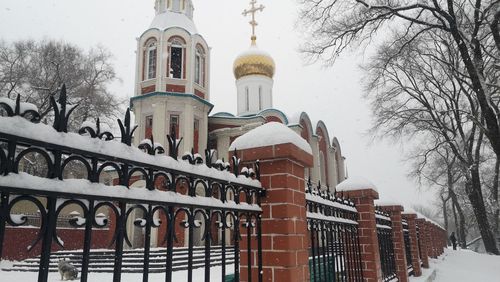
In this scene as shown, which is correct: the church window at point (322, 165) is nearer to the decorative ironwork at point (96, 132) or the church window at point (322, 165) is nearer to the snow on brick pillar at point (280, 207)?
the snow on brick pillar at point (280, 207)

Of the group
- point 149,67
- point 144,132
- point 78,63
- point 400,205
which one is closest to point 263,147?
point 400,205

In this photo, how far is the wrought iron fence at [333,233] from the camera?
339 cm

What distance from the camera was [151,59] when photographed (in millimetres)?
20484

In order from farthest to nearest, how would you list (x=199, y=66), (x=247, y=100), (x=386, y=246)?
1. (x=247, y=100)
2. (x=199, y=66)
3. (x=386, y=246)

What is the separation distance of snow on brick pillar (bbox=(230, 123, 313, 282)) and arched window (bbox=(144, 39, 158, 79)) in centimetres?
1822

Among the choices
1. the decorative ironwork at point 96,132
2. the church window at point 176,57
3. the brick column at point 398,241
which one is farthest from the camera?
the church window at point 176,57

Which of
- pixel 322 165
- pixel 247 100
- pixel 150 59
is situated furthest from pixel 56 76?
pixel 322 165

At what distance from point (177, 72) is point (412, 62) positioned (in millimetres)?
11614

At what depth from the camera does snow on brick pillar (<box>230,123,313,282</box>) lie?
8.70 ft

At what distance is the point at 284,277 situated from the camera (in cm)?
260

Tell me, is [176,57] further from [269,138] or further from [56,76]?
[269,138]

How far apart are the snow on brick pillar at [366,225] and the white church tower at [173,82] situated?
45.2ft

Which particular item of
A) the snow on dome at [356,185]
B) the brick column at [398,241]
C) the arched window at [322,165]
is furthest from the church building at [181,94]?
the snow on dome at [356,185]

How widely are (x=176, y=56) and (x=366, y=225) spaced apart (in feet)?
57.2
